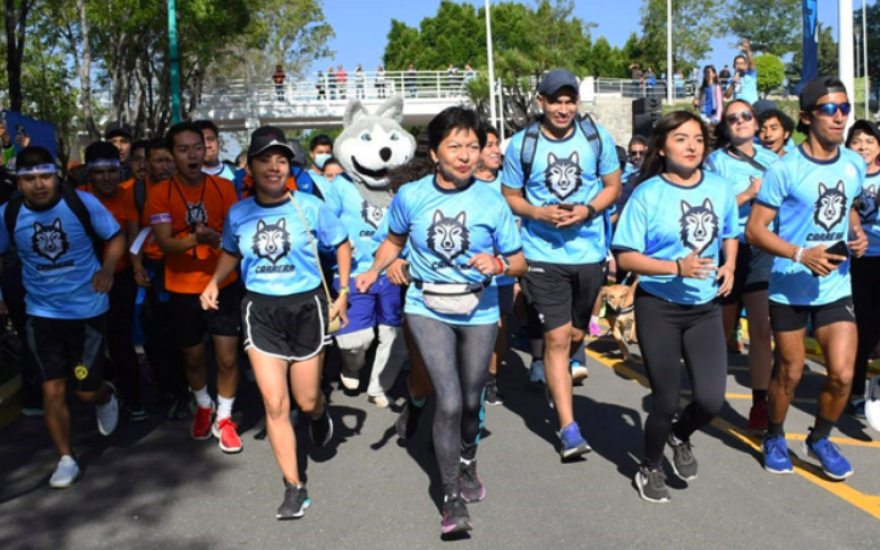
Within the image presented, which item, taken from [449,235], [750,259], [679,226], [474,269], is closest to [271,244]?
[449,235]

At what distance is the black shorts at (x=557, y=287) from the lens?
6203mm

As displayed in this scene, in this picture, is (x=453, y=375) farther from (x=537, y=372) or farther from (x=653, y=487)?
(x=537, y=372)

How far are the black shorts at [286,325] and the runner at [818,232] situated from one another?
2432mm

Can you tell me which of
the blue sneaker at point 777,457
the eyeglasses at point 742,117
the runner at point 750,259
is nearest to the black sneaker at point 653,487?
the blue sneaker at point 777,457

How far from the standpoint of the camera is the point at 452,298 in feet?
16.6

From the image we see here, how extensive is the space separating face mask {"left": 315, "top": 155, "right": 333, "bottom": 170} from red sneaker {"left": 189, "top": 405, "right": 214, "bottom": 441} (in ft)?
11.2

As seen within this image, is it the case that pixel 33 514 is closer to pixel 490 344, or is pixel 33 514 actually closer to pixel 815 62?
pixel 490 344

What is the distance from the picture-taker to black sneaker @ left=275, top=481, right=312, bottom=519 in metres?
5.22

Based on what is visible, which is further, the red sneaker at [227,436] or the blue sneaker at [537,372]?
the blue sneaker at [537,372]

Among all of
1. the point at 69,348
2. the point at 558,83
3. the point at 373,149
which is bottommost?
the point at 69,348

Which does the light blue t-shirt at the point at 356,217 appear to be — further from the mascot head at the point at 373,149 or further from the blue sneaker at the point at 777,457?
the blue sneaker at the point at 777,457

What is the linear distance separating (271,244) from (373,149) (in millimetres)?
2999

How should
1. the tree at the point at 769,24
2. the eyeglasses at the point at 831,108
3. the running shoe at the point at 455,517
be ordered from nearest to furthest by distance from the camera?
1. the running shoe at the point at 455,517
2. the eyeglasses at the point at 831,108
3. the tree at the point at 769,24

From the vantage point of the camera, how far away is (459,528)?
189 inches
